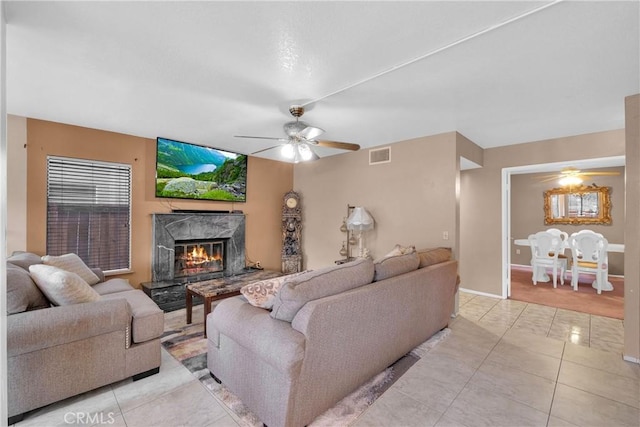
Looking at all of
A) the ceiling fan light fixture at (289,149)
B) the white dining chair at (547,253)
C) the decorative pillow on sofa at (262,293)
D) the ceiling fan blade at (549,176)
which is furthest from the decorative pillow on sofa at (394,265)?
the ceiling fan blade at (549,176)

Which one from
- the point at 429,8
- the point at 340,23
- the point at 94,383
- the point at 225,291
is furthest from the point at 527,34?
the point at 94,383

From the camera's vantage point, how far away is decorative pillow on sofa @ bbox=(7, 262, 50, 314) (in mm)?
1794

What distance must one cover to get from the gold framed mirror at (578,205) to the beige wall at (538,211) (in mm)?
95

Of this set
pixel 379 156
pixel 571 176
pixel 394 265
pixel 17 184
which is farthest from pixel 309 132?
pixel 571 176

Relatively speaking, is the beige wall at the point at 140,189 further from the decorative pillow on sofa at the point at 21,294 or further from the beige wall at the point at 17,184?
the decorative pillow on sofa at the point at 21,294

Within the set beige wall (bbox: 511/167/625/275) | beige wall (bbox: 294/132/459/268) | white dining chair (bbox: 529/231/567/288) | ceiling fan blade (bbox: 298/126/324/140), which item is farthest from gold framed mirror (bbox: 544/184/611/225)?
ceiling fan blade (bbox: 298/126/324/140)

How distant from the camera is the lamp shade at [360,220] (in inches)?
173

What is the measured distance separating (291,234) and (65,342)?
383 cm

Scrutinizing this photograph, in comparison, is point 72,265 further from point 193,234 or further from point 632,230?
point 632,230

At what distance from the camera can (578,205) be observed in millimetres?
6441

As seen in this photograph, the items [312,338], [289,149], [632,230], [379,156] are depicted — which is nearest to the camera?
[312,338]

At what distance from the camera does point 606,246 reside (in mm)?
4656

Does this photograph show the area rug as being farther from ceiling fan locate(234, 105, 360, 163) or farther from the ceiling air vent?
the ceiling air vent

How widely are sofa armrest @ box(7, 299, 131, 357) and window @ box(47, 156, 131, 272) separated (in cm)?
212
